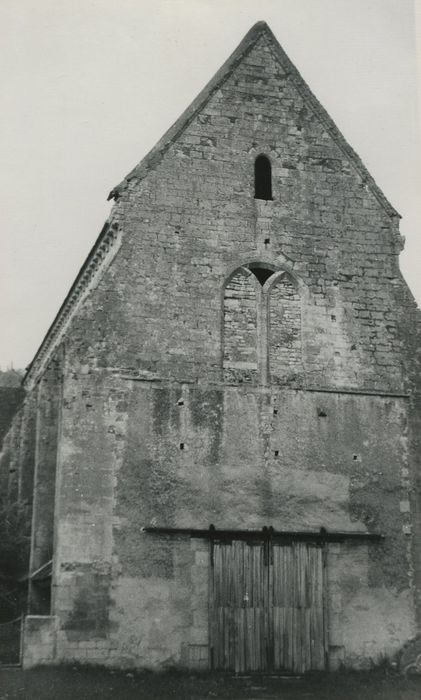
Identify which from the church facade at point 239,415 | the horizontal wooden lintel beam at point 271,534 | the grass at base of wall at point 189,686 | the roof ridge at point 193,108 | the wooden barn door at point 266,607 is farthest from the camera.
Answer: the roof ridge at point 193,108

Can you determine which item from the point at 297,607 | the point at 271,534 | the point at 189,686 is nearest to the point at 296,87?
the point at 271,534

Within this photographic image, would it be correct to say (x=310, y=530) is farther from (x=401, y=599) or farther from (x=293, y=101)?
(x=293, y=101)

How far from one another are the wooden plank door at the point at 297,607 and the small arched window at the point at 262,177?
715 cm

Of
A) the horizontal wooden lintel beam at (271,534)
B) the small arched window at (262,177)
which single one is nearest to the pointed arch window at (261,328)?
the small arched window at (262,177)

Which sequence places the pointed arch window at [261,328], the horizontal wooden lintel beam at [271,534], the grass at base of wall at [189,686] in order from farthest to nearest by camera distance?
the pointed arch window at [261,328]
the horizontal wooden lintel beam at [271,534]
the grass at base of wall at [189,686]

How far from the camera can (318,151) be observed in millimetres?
19875

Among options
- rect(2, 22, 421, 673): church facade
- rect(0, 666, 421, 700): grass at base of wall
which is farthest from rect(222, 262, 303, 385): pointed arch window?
rect(0, 666, 421, 700): grass at base of wall

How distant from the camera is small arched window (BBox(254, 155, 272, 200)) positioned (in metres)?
19.5

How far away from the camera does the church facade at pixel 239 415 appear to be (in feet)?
54.7

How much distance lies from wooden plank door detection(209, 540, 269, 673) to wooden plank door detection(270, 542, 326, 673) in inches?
8.1

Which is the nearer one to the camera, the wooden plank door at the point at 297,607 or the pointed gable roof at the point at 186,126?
the wooden plank door at the point at 297,607

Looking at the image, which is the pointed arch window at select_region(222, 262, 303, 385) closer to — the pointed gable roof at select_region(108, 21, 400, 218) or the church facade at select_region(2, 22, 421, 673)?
the church facade at select_region(2, 22, 421, 673)

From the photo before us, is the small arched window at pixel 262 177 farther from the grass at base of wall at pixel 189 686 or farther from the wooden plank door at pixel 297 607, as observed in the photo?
the grass at base of wall at pixel 189 686

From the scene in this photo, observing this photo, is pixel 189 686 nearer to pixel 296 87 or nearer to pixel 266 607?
pixel 266 607
